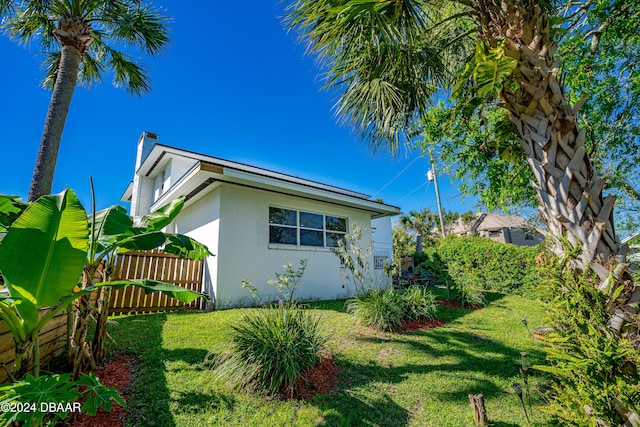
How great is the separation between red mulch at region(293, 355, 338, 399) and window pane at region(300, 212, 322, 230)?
649 centimetres

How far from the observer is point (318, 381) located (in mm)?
3391

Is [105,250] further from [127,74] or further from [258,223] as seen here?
[127,74]

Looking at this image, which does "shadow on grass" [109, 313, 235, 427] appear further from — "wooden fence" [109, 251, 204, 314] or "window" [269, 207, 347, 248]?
"window" [269, 207, 347, 248]

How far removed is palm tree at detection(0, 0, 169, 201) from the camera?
21.2ft

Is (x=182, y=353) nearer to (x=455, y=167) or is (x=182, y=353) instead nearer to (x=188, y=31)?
(x=455, y=167)

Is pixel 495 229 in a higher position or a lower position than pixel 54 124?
higher

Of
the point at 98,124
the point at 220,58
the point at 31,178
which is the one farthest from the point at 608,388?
the point at 98,124

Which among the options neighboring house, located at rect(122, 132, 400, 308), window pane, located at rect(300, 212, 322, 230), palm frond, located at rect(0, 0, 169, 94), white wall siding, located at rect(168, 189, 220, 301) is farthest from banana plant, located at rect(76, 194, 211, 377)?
palm frond, located at rect(0, 0, 169, 94)

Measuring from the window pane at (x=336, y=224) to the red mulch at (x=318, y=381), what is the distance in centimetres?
722

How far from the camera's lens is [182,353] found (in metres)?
4.12

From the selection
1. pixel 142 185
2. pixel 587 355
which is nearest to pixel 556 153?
pixel 587 355

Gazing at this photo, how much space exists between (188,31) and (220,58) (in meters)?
1.20

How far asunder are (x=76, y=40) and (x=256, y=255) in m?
7.65

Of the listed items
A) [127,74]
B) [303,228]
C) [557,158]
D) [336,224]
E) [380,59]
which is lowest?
[557,158]
